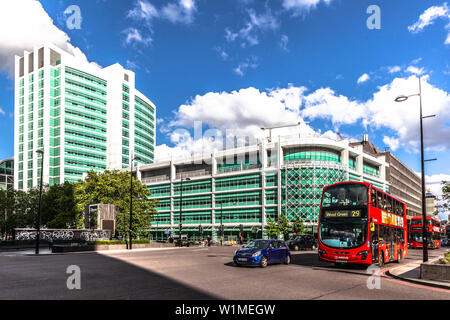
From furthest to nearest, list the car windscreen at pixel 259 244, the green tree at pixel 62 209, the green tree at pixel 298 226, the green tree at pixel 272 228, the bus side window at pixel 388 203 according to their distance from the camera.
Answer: the green tree at pixel 272 228
the green tree at pixel 298 226
the green tree at pixel 62 209
the bus side window at pixel 388 203
the car windscreen at pixel 259 244

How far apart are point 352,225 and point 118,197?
1494 inches

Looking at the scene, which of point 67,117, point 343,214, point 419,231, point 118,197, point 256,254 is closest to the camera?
point 343,214

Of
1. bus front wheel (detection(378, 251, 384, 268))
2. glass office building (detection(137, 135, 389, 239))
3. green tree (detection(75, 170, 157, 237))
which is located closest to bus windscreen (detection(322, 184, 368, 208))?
bus front wheel (detection(378, 251, 384, 268))

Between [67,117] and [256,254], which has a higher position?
[67,117]

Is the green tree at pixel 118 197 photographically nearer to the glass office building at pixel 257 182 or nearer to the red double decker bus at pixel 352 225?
the glass office building at pixel 257 182

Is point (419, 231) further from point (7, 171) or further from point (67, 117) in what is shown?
point (7, 171)

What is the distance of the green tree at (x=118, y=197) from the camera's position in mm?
48781

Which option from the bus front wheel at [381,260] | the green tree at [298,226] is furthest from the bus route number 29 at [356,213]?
the green tree at [298,226]

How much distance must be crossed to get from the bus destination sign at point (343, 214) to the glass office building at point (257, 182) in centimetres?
4452

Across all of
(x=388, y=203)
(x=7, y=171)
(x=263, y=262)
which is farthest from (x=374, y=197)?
(x=7, y=171)

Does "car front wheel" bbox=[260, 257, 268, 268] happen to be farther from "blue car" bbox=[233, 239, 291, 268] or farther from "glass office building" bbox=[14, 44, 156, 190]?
"glass office building" bbox=[14, 44, 156, 190]

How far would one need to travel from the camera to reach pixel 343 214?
59.6ft
